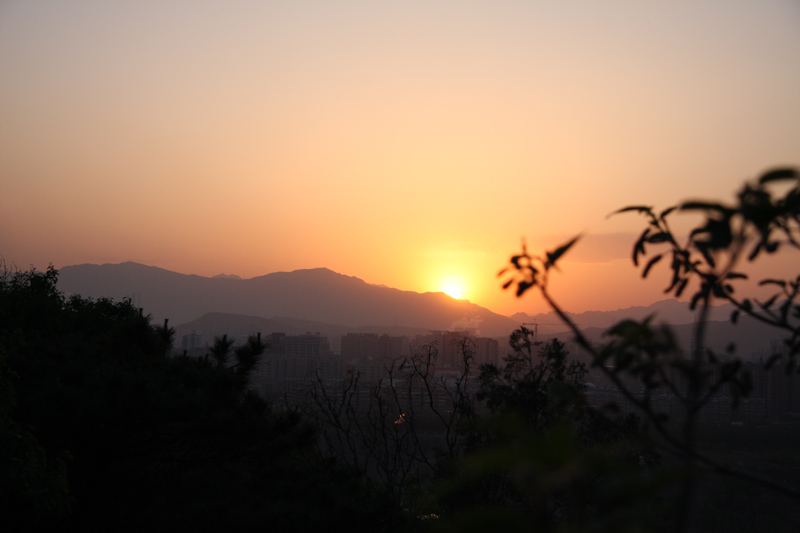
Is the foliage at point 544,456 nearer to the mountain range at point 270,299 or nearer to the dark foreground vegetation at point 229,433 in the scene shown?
the dark foreground vegetation at point 229,433

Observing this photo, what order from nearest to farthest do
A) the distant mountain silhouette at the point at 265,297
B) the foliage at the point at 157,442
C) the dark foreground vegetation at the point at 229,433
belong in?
the dark foreground vegetation at the point at 229,433 → the foliage at the point at 157,442 → the distant mountain silhouette at the point at 265,297

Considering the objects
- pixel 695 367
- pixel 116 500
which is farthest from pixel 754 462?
pixel 695 367

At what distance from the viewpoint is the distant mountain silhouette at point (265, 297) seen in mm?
138375

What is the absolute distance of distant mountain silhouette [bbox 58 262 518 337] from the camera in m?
138

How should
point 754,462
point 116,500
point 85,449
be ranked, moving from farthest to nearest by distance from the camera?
point 754,462 → point 116,500 → point 85,449

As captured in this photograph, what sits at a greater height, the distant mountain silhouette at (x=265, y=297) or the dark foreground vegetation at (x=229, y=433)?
the distant mountain silhouette at (x=265, y=297)

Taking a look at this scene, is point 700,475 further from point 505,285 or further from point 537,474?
point 505,285

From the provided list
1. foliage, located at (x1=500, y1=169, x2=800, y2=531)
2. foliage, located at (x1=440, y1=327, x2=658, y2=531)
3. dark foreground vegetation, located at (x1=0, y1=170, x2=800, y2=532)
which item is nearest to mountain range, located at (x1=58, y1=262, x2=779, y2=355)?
dark foreground vegetation, located at (x1=0, y1=170, x2=800, y2=532)

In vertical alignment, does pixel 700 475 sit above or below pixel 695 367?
below

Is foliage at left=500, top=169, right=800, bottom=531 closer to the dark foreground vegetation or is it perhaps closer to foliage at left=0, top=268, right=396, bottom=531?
the dark foreground vegetation

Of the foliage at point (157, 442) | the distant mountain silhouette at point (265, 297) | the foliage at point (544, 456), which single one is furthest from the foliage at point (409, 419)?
the distant mountain silhouette at point (265, 297)

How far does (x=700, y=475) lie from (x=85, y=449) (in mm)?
6832

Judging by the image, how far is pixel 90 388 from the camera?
5770 millimetres

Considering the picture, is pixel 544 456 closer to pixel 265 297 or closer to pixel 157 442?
pixel 157 442
